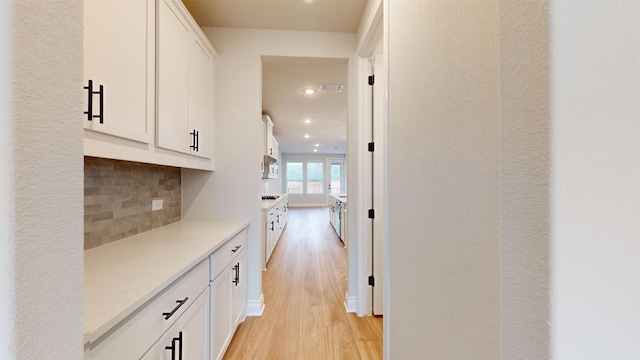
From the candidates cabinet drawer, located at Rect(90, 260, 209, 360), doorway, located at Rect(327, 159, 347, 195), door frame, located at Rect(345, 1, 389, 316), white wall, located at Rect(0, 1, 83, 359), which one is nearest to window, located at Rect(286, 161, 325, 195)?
doorway, located at Rect(327, 159, 347, 195)

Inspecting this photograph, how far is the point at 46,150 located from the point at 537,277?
82 centimetres

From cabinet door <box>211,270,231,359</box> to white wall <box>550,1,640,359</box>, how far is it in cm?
157

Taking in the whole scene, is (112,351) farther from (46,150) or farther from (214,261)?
(214,261)

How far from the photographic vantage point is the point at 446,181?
2.77ft

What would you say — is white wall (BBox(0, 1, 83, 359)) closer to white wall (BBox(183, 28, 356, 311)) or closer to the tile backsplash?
the tile backsplash

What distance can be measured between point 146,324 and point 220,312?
0.83 metres

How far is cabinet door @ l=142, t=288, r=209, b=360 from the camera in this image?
1.01m

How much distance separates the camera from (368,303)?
7.86 feet

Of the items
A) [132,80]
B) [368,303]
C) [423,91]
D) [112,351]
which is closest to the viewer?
[112,351]

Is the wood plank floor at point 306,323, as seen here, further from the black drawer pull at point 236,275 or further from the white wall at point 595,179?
the white wall at point 595,179

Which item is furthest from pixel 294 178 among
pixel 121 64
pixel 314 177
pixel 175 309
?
pixel 175 309

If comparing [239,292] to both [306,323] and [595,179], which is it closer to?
[306,323]

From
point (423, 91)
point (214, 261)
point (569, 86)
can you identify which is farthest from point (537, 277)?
point (214, 261)

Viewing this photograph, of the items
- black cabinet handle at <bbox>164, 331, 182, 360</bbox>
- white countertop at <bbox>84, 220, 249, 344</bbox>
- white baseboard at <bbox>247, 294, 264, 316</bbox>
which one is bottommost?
white baseboard at <bbox>247, 294, 264, 316</bbox>
